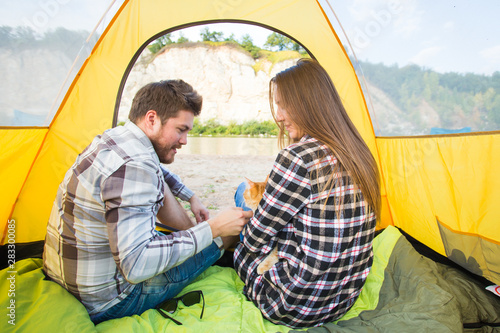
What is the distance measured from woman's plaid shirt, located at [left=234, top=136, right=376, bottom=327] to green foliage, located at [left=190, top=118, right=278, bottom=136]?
399 cm

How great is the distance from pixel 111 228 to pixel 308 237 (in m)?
0.66

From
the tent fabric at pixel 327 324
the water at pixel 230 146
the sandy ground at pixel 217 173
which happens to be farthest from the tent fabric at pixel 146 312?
the water at pixel 230 146

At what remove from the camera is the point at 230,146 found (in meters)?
4.64

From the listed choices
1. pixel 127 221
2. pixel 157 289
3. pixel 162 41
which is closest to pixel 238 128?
pixel 162 41

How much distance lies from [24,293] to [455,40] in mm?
2233

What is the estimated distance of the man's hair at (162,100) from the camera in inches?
47.6

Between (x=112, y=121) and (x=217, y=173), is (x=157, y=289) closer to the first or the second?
(x=112, y=121)

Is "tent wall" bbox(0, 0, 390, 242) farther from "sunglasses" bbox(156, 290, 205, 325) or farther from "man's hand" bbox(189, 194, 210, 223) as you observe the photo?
"sunglasses" bbox(156, 290, 205, 325)

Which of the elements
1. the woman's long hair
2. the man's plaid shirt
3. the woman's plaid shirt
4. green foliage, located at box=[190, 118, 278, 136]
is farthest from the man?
green foliage, located at box=[190, 118, 278, 136]

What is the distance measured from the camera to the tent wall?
5.86 ft

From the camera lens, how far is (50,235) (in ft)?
3.57

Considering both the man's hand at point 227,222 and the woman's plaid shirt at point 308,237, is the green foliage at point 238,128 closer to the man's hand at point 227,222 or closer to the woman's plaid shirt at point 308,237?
the man's hand at point 227,222

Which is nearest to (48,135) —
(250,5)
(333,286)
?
(250,5)

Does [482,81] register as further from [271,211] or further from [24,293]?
[24,293]
